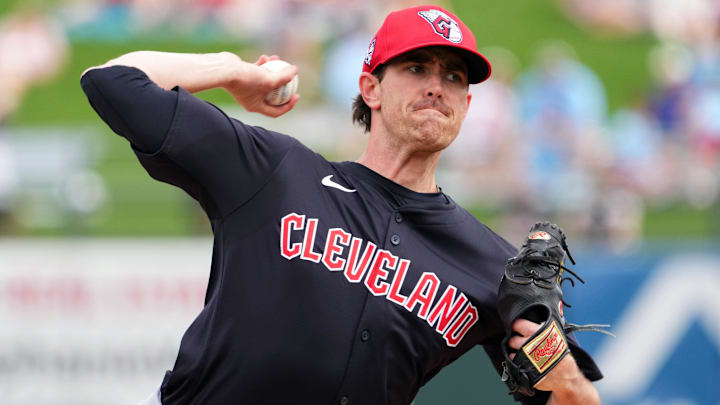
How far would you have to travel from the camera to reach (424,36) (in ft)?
10.2

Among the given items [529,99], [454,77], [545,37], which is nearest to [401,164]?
[454,77]

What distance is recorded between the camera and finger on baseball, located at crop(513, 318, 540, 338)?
302cm

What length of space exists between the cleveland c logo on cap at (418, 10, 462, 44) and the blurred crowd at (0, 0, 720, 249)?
473cm

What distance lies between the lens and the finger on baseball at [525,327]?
302 centimetres

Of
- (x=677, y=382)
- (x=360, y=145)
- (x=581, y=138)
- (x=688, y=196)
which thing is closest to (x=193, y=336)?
(x=677, y=382)

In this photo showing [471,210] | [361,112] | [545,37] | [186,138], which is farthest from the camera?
[545,37]

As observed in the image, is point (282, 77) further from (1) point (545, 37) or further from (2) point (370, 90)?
(1) point (545, 37)

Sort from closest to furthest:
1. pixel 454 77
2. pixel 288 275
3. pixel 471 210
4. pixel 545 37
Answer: pixel 288 275, pixel 454 77, pixel 471 210, pixel 545 37

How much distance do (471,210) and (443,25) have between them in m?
5.03

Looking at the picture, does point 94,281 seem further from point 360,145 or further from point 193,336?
point 193,336

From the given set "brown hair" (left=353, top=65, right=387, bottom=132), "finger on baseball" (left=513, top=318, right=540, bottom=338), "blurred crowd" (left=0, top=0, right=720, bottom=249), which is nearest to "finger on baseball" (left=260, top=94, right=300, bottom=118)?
"brown hair" (left=353, top=65, right=387, bottom=132)

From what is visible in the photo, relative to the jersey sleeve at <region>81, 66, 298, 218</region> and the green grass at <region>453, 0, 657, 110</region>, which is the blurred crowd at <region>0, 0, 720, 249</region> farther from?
the jersey sleeve at <region>81, 66, 298, 218</region>

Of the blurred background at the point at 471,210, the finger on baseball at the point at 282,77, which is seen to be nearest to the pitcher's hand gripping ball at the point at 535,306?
the finger on baseball at the point at 282,77

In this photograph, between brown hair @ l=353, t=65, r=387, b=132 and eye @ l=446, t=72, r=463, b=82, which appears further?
brown hair @ l=353, t=65, r=387, b=132
